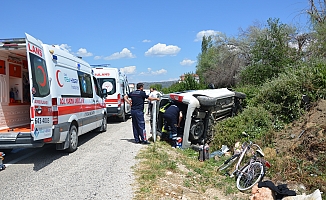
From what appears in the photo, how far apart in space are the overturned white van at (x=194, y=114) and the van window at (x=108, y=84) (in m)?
5.33

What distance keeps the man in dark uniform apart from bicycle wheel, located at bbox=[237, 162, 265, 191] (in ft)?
9.18

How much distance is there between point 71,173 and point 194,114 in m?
4.39

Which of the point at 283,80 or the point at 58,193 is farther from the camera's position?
the point at 283,80

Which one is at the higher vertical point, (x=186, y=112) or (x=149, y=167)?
(x=186, y=112)

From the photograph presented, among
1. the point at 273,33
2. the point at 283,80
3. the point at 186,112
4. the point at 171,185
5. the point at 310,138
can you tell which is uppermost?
the point at 273,33

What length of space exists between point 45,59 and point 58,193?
3.13 meters

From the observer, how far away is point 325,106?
8188mm

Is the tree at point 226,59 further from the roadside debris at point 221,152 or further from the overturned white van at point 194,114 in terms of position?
the roadside debris at point 221,152

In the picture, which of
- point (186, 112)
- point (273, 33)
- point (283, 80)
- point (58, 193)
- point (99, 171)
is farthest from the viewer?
point (273, 33)

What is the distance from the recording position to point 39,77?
609cm

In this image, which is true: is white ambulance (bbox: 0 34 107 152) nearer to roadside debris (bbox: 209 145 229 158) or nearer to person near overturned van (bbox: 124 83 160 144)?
person near overturned van (bbox: 124 83 160 144)

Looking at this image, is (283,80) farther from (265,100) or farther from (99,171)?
(99,171)

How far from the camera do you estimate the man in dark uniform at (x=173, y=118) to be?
873 cm

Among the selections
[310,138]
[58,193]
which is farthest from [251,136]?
[58,193]
